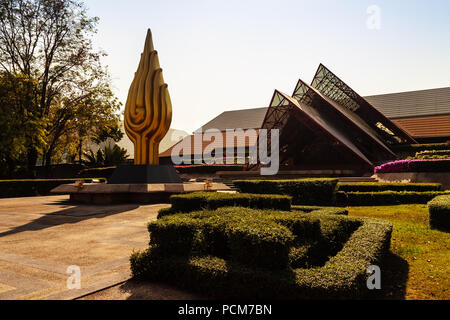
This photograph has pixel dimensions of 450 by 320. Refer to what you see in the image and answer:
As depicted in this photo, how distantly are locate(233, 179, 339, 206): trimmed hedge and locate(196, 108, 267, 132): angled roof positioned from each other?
39.9 metres

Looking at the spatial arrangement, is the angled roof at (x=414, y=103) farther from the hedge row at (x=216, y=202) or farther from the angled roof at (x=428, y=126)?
the hedge row at (x=216, y=202)

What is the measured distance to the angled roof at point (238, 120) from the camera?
5415 centimetres

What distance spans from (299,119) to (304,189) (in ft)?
46.5

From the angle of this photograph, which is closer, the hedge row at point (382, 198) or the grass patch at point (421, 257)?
the grass patch at point (421, 257)

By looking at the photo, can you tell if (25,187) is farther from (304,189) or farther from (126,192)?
(304,189)

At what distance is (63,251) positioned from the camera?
6.31 m

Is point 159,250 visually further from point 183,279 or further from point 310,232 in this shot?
point 310,232

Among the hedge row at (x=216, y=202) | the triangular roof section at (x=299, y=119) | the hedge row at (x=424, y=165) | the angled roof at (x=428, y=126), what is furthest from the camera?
the angled roof at (x=428, y=126)

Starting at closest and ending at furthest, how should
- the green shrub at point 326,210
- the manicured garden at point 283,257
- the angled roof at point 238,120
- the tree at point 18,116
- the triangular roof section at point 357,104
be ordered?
the manicured garden at point 283,257, the green shrub at point 326,210, the tree at point 18,116, the triangular roof section at point 357,104, the angled roof at point 238,120

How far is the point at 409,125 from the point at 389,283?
3769cm

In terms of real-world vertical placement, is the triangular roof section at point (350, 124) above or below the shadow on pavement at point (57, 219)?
above

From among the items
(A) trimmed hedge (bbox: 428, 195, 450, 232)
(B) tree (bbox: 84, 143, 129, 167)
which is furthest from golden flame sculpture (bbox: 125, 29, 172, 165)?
(B) tree (bbox: 84, 143, 129, 167)

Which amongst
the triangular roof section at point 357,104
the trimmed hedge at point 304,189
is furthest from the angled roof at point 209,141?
the trimmed hedge at point 304,189

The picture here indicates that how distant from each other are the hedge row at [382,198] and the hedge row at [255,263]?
8806 mm
